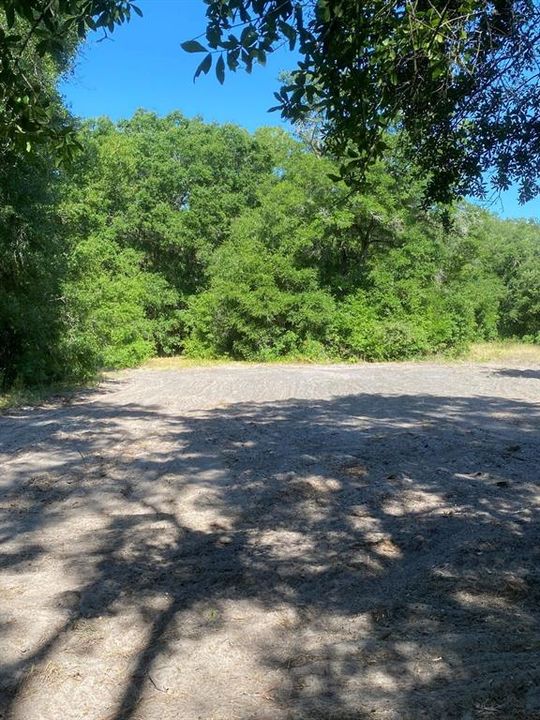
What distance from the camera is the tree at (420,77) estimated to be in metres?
3.67

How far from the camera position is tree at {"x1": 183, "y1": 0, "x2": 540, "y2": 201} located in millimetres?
3674

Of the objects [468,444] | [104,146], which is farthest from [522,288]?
[468,444]

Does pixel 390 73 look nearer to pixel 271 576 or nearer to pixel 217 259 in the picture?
pixel 271 576

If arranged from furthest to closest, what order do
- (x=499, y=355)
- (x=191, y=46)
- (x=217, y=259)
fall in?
(x=217, y=259)
(x=499, y=355)
(x=191, y=46)

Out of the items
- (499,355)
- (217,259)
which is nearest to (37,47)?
(217,259)

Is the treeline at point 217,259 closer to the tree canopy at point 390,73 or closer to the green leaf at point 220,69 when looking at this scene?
the tree canopy at point 390,73

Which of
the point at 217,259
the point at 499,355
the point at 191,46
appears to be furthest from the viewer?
the point at 217,259

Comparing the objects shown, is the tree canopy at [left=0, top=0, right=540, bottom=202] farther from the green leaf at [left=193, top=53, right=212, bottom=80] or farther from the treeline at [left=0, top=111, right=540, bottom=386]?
the treeline at [left=0, top=111, right=540, bottom=386]

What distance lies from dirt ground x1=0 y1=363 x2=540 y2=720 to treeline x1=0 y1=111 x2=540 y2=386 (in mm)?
7019

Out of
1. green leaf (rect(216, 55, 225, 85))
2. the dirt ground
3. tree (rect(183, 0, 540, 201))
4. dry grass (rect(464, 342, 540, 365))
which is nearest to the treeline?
dry grass (rect(464, 342, 540, 365))

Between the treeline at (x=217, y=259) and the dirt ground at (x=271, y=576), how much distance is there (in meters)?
7.02

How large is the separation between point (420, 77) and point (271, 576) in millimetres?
3259

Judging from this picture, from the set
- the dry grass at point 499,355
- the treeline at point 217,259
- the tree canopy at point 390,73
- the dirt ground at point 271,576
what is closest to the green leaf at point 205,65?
the tree canopy at point 390,73

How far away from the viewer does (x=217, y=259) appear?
3056 cm
